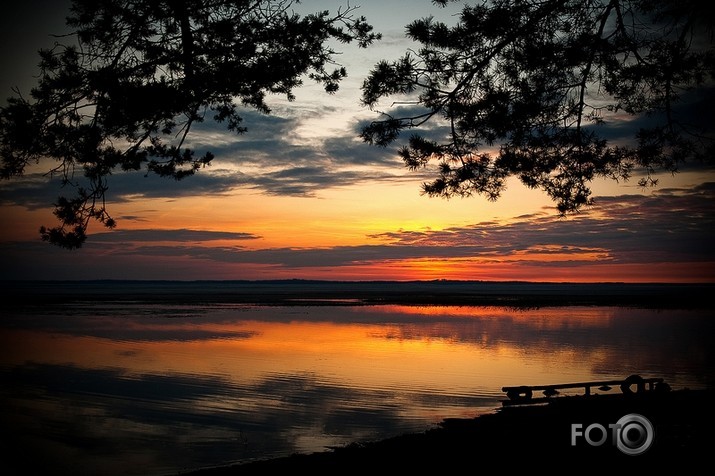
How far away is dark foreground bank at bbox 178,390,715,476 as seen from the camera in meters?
Answer: 7.42

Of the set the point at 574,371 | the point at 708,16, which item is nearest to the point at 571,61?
the point at 708,16

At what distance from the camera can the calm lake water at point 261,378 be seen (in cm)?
1051

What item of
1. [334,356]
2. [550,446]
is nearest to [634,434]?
[550,446]

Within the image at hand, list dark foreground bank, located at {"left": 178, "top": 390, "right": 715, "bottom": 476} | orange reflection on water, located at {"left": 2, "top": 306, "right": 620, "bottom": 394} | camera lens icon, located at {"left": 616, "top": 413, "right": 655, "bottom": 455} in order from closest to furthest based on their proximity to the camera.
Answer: dark foreground bank, located at {"left": 178, "top": 390, "right": 715, "bottom": 476}, camera lens icon, located at {"left": 616, "top": 413, "right": 655, "bottom": 455}, orange reflection on water, located at {"left": 2, "top": 306, "right": 620, "bottom": 394}

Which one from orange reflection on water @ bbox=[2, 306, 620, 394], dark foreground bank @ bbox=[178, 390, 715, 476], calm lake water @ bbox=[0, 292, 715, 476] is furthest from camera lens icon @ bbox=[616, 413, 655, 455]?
orange reflection on water @ bbox=[2, 306, 620, 394]

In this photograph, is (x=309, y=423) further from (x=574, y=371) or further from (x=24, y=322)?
(x=24, y=322)

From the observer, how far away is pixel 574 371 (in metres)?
17.5

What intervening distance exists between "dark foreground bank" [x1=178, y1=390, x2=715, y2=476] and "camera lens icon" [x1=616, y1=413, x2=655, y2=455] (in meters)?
0.01

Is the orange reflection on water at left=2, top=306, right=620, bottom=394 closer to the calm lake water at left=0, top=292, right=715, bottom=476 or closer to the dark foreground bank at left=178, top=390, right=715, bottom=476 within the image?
the calm lake water at left=0, top=292, right=715, bottom=476

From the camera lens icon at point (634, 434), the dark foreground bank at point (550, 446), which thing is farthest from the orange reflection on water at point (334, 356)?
the camera lens icon at point (634, 434)

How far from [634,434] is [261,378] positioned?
1031 centimetres

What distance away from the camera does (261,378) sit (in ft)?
53.2

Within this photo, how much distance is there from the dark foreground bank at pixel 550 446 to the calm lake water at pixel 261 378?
185 cm

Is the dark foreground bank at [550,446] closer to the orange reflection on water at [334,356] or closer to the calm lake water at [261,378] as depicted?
the calm lake water at [261,378]
